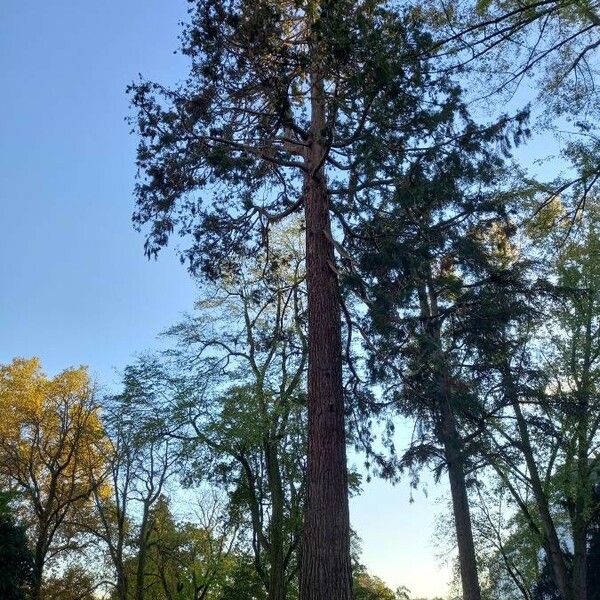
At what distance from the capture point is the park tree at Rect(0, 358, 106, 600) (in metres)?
18.7

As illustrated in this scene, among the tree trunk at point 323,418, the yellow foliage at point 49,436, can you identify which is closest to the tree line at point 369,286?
the tree trunk at point 323,418

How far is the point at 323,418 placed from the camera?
6.33m

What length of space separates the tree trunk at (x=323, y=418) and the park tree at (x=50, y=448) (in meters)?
13.3

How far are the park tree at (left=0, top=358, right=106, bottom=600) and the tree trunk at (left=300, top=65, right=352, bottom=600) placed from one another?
13.3 meters

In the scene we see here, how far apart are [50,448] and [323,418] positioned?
16130 mm

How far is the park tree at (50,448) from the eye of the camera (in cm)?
1873

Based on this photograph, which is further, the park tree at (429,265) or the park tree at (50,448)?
the park tree at (50,448)

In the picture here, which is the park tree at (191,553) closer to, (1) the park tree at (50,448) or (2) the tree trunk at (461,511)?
(1) the park tree at (50,448)

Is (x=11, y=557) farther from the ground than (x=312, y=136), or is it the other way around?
(x=312, y=136)

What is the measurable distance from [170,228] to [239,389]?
21.0ft

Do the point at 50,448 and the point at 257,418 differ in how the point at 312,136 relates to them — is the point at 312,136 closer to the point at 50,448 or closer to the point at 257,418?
the point at 257,418

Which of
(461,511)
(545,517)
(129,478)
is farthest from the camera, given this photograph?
(129,478)

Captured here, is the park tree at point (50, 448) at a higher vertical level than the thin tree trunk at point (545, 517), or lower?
higher

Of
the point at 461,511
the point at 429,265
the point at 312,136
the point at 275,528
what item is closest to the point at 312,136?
the point at 312,136
